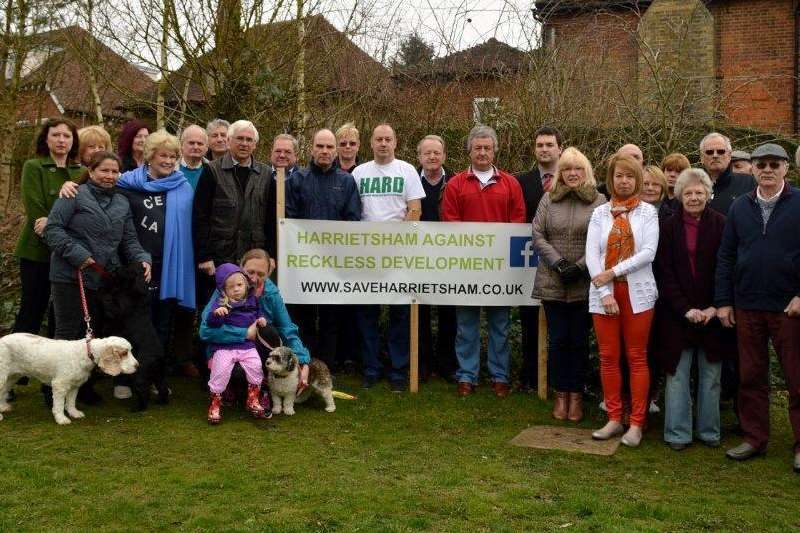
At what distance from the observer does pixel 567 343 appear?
6.80 metres

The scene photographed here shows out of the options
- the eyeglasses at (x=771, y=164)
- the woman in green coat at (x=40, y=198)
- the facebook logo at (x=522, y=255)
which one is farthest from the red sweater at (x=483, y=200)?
the woman in green coat at (x=40, y=198)

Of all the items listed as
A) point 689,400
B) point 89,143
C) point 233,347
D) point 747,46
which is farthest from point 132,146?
point 747,46

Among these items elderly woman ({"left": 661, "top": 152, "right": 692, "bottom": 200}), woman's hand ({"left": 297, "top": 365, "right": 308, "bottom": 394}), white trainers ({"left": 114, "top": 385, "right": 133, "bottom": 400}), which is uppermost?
elderly woman ({"left": 661, "top": 152, "right": 692, "bottom": 200})

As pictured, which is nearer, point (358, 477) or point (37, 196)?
point (358, 477)

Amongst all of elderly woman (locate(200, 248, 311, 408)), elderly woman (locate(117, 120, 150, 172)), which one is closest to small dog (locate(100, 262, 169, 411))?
elderly woman (locate(200, 248, 311, 408))

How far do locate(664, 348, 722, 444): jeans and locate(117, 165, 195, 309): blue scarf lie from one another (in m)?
4.13

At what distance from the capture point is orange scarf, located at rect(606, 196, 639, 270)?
6.08 metres

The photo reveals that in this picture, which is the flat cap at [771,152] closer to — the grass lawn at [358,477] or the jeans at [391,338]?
the grass lawn at [358,477]

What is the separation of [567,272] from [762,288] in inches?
58.6

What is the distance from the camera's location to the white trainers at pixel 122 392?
7.10 m

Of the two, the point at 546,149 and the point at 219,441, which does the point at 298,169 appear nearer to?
the point at 546,149

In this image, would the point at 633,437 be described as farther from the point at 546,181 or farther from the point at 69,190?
the point at 69,190

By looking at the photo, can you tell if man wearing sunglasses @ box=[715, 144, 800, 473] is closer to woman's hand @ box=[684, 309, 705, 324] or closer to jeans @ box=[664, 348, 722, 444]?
woman's hand @ box=[684, 309, 705, 324]

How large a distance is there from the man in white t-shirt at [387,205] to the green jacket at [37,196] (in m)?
2.69
